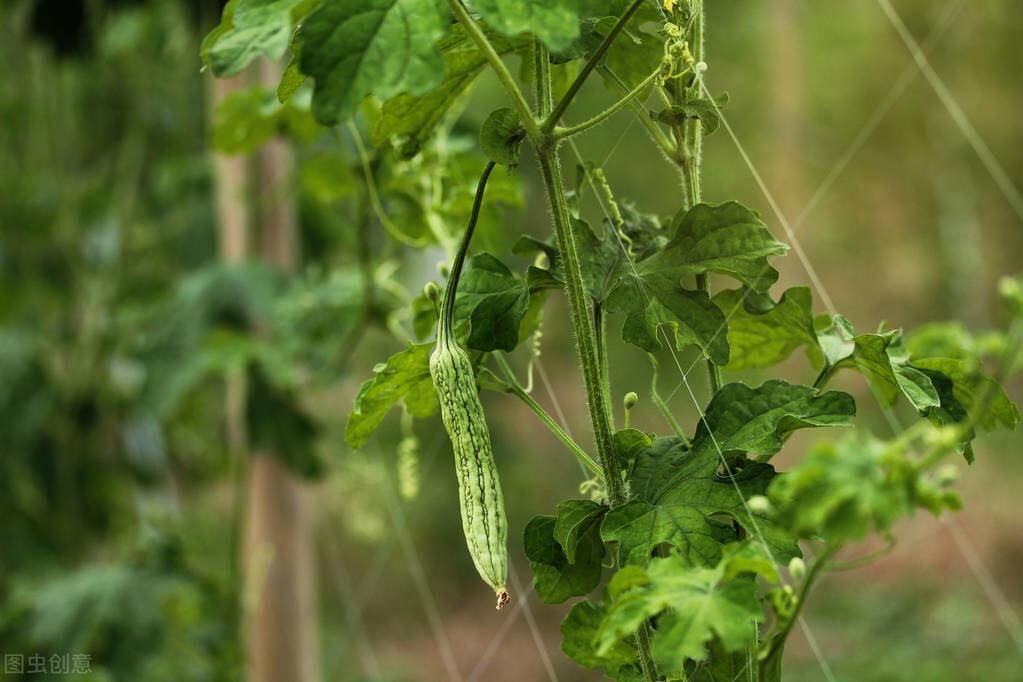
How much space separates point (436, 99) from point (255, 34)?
15cm

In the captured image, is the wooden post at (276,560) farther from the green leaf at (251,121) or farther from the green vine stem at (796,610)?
the green vine stem at (796,610)

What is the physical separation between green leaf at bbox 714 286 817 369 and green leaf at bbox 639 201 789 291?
36 mm

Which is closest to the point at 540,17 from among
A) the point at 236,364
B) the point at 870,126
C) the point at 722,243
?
the point at 722,243

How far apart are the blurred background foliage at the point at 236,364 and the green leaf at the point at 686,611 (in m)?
0.27

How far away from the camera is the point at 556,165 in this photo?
517 millimetres

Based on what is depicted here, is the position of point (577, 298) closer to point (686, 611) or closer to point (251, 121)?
point (686, 611)

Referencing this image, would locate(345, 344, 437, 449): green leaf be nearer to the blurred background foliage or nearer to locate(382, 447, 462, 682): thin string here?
the blurred background foliage

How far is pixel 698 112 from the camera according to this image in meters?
0.54

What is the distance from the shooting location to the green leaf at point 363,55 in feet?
1.38

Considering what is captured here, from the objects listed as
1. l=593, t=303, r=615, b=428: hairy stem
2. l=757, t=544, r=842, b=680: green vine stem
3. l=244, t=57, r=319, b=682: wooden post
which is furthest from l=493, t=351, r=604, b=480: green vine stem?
l=244, t=57, r=319, b=682: wooden post

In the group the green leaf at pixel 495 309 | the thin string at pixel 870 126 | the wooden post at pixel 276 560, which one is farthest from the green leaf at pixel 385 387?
the wooden post at pixel 276 560

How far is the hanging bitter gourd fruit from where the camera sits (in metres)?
0.50

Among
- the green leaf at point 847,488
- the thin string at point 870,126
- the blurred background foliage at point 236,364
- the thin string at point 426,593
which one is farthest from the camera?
the blurred background foliage at point 236,364

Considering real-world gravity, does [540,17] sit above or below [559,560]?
above
